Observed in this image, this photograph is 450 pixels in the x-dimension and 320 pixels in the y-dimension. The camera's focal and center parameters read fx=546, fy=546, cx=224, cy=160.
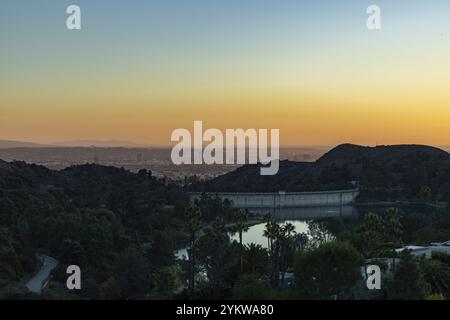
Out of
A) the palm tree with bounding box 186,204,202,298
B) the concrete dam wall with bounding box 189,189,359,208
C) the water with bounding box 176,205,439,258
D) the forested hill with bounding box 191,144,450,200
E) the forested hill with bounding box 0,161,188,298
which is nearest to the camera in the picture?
the palm tree with bounding box 186,204,202,298

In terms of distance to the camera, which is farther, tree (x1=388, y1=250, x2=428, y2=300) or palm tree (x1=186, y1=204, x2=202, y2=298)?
palm tree (x1=186, y1=204, x2=202, y2=298)

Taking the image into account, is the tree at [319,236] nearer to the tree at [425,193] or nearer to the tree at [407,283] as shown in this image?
the tree at [407,283]

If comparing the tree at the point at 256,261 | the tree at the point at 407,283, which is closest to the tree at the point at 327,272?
the tree at the point at 407,283

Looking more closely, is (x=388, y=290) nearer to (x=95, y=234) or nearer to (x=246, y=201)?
(x=95, y=234)

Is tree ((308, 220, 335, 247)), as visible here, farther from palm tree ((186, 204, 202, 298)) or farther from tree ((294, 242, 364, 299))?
tree ((294, 242, 364, 299))

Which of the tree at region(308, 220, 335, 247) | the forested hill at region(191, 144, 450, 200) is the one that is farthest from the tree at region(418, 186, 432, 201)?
the tree at region(308, 220, 335, 247)

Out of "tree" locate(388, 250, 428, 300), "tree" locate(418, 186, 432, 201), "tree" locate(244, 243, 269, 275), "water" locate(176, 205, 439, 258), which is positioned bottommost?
"water" locate(176, 205, 439, 258)
